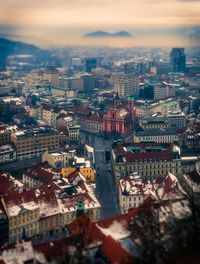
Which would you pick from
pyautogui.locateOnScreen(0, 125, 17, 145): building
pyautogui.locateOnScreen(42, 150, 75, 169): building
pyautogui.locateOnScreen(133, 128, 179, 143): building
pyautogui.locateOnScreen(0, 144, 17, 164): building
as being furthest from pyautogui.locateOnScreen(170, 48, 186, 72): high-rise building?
pyautogui.locateOnScreen(42, 150, 75, 169): building

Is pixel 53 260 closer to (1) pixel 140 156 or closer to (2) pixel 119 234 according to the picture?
(2) pixel 119 234

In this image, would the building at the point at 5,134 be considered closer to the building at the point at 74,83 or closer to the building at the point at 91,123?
the building at the point at 91,123

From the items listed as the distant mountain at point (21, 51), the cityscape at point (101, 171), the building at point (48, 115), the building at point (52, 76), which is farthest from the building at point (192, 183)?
the distant mountain at point (21, 51)

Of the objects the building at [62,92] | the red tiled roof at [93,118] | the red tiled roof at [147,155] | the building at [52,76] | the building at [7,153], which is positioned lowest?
the building at [7,153]

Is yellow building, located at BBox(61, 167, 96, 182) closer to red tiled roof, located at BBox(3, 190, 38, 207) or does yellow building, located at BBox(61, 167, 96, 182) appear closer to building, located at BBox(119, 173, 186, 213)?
building, located at BBox(119, 173, 186, 213)

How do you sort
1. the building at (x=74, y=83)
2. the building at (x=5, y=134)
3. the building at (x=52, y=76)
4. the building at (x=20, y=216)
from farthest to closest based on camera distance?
the building at (x=52, y=76) < the building at (x=74, y=83) < the building at (x=5, y=134) < the building at (x=20, y=216)
